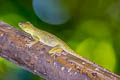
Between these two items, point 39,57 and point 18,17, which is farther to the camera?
point 18,17

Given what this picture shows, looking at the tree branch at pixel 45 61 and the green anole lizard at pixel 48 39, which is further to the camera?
the green anole lizard at pixel 48 39

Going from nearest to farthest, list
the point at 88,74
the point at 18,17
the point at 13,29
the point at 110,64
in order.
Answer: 1. the point at 88,74
2. the point at 13,29
3. the point at 110,64
4. the point at 18,17

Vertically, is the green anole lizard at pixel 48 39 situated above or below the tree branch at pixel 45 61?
below

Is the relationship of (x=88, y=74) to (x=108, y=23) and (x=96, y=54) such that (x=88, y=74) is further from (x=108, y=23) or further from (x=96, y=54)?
(x=108, y=23)

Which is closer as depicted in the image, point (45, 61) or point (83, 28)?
point (45, 61)

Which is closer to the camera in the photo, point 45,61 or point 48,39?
point 45,61

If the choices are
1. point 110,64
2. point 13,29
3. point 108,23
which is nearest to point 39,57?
point 13,29

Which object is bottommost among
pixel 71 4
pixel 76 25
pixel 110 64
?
pixel 110 64

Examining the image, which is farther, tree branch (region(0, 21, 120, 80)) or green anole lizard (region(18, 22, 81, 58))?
green anole lizard (region(18, 22, 81, 58))
